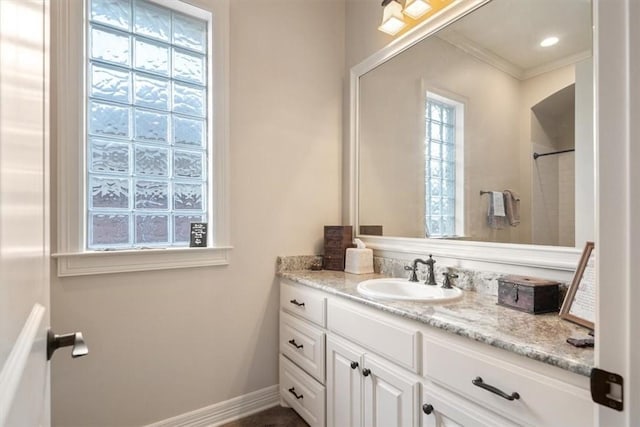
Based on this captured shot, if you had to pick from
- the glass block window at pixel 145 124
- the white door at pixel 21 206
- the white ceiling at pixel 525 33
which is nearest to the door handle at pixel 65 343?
the white door at pixel 21 206

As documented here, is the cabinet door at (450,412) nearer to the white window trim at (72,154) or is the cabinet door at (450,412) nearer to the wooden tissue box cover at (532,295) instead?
the wooden tissue box cover at (532,295)

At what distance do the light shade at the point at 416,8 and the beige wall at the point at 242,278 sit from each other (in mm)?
681

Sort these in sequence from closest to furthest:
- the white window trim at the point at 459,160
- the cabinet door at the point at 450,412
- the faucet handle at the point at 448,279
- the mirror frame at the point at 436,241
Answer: the cabinet door at the point at 450,412
the mirror frame at the point at 436,241
the faucet handle at the point at 448,279
the white window trim at the point at 459,160

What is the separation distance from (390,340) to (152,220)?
1376mm

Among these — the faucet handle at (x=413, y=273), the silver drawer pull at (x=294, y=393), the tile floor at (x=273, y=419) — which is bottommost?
the tile floor at (x=273, y=419)

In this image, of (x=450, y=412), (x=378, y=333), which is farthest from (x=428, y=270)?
(x=450, y=412)

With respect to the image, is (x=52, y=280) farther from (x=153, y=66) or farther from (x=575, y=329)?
(x=575, y=329)

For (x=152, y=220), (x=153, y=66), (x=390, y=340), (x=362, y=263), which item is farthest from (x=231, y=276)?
(x=153, y=66)

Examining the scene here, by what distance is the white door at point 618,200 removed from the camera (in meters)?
0.55

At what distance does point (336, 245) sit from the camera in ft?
7.05

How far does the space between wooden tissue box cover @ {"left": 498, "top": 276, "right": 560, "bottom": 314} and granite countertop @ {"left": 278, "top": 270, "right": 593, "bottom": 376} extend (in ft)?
0.10

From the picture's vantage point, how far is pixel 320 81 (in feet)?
7.50

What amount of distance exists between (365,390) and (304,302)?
1.91ft

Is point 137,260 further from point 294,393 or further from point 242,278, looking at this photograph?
point 294,393
